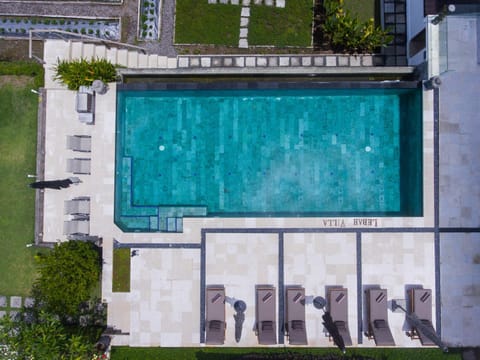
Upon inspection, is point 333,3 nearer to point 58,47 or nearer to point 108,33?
point 108,33

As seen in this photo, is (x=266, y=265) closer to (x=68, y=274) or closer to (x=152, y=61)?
(x=68, y=274)

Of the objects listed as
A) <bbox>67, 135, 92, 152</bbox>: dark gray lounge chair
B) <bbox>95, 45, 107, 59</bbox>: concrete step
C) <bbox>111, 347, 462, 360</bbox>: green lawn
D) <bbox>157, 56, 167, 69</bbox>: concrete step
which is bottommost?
<bbox>111, 347, 462, 360</bbox>: green lawn

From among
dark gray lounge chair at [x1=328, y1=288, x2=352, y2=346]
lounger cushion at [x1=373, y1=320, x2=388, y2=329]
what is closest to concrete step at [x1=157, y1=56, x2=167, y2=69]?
dark gray lounge chair at [x1=328, y1=288, x2=352, y2=346]

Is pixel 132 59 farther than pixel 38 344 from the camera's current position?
Yes

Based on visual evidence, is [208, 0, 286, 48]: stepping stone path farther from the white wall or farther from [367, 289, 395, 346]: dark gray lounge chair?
[367, 289, 395, 346]: dark gray lounge chair

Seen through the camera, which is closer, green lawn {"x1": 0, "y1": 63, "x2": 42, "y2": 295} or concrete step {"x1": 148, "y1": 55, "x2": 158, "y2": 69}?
green lawn {"x1": 0, "y1": 63, "x2": 42, "y2": 295}

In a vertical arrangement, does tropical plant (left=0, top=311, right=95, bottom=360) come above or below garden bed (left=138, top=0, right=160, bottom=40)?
below

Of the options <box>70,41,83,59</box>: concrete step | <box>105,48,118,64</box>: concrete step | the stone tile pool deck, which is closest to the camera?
the stone tile pool deck

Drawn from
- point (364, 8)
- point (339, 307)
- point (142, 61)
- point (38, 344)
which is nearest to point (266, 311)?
point (339, 307)
